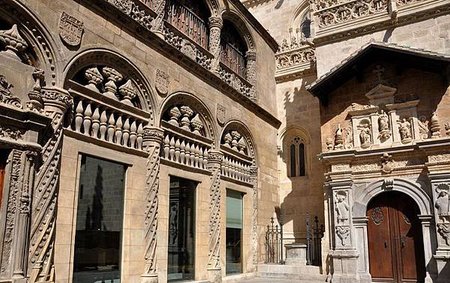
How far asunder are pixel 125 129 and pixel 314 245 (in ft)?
24.6

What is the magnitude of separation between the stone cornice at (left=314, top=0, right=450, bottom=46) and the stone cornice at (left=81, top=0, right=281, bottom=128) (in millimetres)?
2929

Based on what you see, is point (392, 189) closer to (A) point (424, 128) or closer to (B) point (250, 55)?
(A) point (424, 128)

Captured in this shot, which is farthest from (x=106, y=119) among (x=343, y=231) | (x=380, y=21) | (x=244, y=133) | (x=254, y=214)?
(x=380, y=21)

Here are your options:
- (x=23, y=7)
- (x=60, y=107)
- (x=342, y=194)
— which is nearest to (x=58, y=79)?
(x=60, y=107)

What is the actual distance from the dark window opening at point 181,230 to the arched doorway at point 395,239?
471 cm

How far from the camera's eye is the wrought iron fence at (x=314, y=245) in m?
12.1

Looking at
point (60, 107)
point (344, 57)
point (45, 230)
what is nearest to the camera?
point (45, 230)

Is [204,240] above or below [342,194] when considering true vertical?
below

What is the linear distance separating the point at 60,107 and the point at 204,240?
5.08 m

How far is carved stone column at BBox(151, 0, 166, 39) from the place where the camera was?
29.5ft

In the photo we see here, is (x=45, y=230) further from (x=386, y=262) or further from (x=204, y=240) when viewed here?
(x=386, y=262)

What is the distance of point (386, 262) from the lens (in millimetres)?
10266

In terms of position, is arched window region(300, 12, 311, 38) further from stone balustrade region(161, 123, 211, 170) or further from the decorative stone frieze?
the decorative stone frieze

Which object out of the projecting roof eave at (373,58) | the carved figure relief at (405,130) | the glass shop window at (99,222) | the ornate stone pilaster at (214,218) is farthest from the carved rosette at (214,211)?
the carved figure relief at (405,130)
